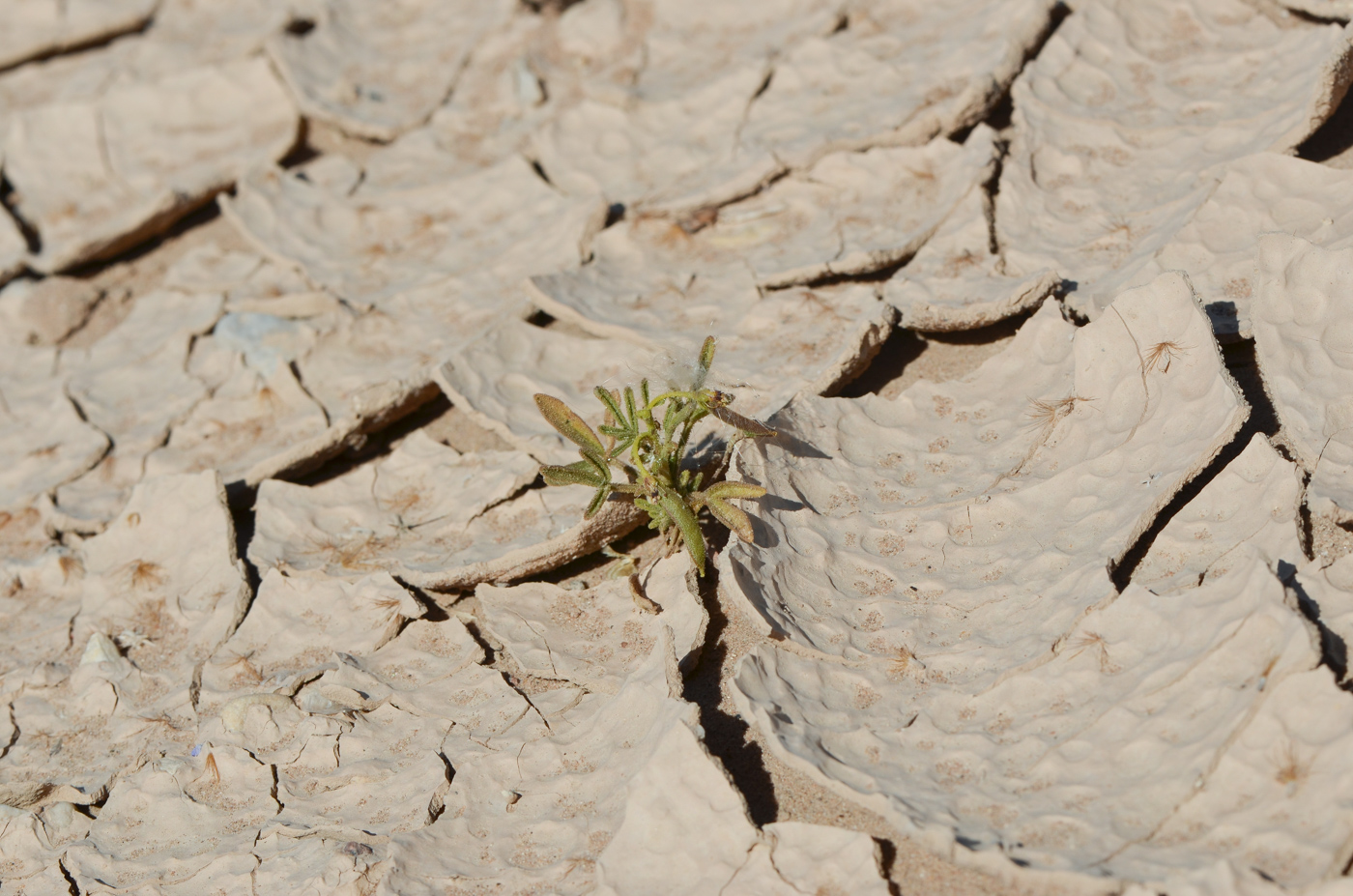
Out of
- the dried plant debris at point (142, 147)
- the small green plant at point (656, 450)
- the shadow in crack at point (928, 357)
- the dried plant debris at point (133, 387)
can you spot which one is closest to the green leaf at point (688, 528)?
the small green plant at point (656, 450)

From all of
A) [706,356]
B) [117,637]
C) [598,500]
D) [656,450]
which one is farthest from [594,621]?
[117,637]

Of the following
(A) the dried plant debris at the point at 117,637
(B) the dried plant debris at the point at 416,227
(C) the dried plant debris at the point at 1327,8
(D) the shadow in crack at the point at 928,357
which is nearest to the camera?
(A) the dried plant debris at the point at 117,637

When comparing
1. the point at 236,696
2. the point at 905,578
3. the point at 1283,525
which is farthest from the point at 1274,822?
the point at 236,696

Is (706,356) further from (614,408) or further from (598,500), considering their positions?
(598,500)

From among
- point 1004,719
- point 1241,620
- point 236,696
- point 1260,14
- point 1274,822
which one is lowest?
point 236,696

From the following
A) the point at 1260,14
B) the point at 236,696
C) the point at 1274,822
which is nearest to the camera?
the point at 1274,822

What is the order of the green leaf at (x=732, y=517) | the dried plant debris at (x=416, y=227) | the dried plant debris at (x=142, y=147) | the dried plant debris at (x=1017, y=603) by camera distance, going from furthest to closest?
the dried plant debris at (x=142, y=147) → the dried plant debris at (x=416, y=227) → the green leaf at (x=732, y=517) → the dried plant debris at (x=1017, y=603)

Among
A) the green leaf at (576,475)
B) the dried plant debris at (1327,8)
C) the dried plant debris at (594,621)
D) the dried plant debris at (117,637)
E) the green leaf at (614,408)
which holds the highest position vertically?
the dried plant debris at (1327,8)

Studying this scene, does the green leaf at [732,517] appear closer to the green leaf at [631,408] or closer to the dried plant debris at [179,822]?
the green leaf at [631,408]

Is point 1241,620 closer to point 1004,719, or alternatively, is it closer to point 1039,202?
point 1004,719
